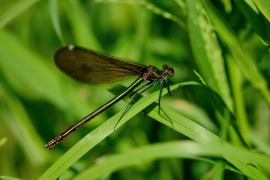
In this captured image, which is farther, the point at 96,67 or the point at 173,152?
the point at 96,67

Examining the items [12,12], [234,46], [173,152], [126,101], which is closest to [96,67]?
[126,101]

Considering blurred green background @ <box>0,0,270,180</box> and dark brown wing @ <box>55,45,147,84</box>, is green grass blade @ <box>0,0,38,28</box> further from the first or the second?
dark brown wing @ <box>55,45,147,84</box>

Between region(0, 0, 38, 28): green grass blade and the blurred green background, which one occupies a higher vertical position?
region(0, 0, 38, 28): green grass blade

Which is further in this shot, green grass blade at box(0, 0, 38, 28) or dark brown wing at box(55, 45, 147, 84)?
dark brown wing at box(55, 45, 147, 84)

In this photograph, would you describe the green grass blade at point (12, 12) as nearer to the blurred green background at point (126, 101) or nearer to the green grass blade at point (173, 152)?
the blurred green background at point (126, 101)

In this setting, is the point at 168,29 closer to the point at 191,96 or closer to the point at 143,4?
the point at 191,96

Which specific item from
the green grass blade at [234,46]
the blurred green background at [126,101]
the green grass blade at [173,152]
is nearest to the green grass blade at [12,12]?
the blurred green background at [126,101]

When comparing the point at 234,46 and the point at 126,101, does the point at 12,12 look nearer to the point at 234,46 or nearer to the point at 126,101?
the point at 126,101

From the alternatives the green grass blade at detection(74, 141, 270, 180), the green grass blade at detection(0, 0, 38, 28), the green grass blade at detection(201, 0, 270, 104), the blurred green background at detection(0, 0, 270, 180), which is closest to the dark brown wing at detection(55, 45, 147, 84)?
the blurred green background at detection(0, 0, 270, 180)
